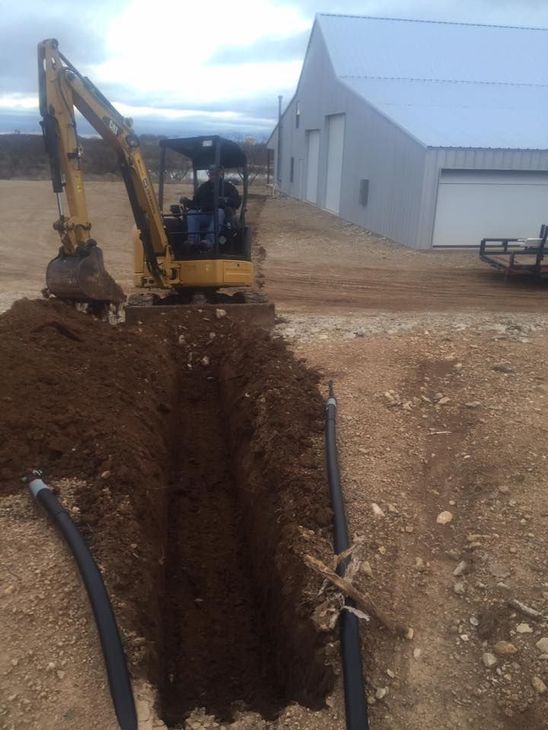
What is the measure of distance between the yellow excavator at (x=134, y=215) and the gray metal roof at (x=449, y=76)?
1028 cm

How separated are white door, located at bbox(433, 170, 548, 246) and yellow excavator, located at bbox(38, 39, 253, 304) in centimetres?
1013

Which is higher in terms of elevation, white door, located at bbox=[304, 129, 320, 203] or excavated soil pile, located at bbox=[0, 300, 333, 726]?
white door, located at bbox=[304, 129, 320, 203]

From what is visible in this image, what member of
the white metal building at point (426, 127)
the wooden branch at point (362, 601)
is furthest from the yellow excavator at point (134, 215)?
the white metal building at point (426, 127)

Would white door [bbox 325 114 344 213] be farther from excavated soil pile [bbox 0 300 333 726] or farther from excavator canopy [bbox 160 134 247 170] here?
excavated soil pile [bbox 0 300 333 726]

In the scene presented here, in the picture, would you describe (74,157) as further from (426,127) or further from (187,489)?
(426,127)

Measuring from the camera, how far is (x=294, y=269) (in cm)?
1722

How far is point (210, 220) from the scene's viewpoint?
10742 mm

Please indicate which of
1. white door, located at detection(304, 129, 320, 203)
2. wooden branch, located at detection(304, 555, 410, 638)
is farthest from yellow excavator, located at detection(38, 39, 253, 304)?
white door, located at detection(304, 129, 320, 203)

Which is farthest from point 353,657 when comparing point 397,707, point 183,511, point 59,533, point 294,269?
point 294,269

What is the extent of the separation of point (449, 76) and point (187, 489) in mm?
22661

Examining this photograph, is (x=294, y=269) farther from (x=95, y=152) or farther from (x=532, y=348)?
(x=95, y=152)

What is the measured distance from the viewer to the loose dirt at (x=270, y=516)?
3697 mm

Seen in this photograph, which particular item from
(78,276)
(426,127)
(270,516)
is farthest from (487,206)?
→ (270,516)

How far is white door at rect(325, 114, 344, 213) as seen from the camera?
25.9 m
